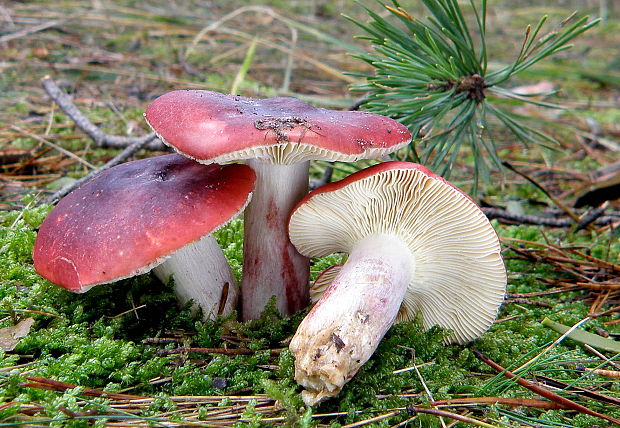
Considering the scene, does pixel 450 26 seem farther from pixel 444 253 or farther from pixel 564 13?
pixel 564 13

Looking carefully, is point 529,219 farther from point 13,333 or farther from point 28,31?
point 28,31

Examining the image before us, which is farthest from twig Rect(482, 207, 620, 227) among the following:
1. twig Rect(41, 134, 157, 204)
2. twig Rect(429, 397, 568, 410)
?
twig Rect(41, 134, 157, 204)

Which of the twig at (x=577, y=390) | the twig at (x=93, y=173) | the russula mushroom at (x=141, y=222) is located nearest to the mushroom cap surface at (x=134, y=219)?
the russula mushroom at (x=141, y=222)

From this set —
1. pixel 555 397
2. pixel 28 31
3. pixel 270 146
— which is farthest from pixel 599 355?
pixel 28 31

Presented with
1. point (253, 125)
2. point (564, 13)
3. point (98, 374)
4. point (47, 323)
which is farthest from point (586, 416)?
point (564, 13)

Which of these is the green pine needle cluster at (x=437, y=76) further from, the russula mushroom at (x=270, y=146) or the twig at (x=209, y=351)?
the twig at (x=209, y=351)

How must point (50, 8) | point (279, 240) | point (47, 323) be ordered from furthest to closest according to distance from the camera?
point (50, 8)
point (279, 240)
point (47, 323)
